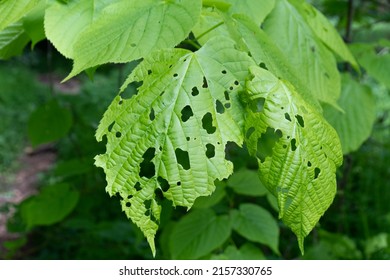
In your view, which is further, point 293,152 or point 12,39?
point 12,39

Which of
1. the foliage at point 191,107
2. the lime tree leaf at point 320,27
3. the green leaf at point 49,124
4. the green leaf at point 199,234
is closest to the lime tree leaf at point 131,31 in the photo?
the foliage at point 191,107

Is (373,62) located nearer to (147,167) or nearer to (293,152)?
(147,167)

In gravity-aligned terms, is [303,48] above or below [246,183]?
above

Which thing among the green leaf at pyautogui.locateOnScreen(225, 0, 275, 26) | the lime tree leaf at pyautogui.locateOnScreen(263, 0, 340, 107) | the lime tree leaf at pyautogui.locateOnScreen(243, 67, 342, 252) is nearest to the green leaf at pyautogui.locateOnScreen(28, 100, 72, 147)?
the lime tree leaf at pyautogui.locateOnScreen(263, 0, 340, 107)

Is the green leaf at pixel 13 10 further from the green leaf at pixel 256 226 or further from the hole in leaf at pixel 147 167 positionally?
the green leaf at pixel 256 226

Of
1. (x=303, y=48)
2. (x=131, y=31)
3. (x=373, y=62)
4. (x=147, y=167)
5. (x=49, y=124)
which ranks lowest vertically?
(x=49, y=124)

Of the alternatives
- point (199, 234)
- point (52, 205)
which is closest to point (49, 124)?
point (52, 205)

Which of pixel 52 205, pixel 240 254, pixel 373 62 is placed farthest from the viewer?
pixel 52 205

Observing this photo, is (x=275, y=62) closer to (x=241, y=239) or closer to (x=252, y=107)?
(x=252, y=107)
